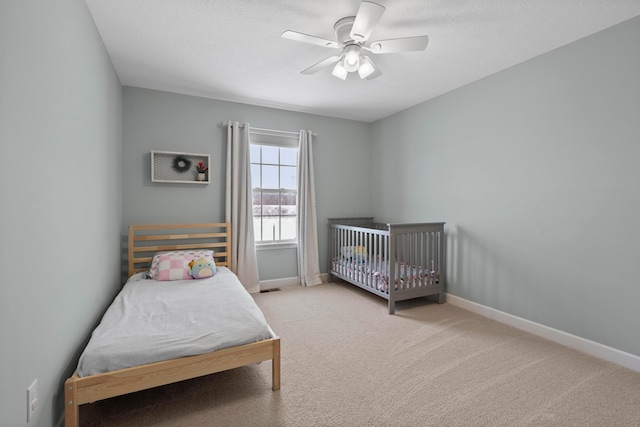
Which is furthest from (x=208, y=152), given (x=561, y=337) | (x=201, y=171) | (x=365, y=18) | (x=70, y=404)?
(x=561, y=337)

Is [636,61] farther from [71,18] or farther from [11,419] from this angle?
[11,419]

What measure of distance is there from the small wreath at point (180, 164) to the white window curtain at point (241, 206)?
0.47m

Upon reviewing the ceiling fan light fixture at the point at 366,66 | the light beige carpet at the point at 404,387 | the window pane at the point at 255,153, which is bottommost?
the light beige carpet at the point at 404,387

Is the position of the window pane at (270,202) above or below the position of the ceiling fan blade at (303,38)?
below

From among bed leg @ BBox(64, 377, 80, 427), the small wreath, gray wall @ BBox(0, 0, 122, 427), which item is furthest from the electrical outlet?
the small wreath

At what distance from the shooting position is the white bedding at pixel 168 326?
152 cm

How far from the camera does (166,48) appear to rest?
8.14 ft

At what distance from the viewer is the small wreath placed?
3.41 m

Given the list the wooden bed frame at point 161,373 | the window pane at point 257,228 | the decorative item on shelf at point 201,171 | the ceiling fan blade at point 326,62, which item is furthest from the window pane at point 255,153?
the wooden bed frame at point 161,373

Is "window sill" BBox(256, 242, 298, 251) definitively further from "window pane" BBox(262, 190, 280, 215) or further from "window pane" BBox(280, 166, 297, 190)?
"window pane" BBox(280, 166, 297, 190)

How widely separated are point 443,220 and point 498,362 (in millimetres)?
1687

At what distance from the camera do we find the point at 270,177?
160 inches

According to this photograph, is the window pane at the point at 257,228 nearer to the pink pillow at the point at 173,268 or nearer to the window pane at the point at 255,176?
the window pane at the point at 255,176

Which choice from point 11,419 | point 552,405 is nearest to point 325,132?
point 552,405
